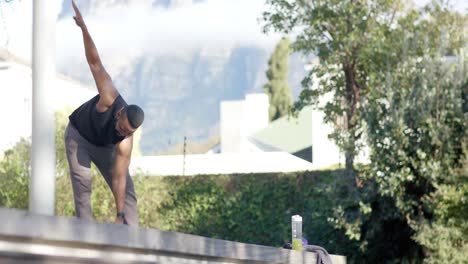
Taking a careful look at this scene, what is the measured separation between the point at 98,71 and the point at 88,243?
7.79 ft

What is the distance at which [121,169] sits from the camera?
5902 millimetres

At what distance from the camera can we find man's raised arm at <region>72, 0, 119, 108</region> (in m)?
5.66

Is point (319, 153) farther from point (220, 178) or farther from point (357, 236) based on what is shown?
point (357, 236)

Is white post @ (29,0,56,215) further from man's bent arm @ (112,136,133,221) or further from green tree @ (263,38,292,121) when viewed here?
green tree @ (263,38,292,121)

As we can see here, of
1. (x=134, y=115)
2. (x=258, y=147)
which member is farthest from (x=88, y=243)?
(x=258, y=147)

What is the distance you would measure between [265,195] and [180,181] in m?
2.12

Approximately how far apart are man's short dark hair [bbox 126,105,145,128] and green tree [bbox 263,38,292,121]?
186ft

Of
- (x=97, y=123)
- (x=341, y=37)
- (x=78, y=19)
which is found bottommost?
(x=97, y=123)

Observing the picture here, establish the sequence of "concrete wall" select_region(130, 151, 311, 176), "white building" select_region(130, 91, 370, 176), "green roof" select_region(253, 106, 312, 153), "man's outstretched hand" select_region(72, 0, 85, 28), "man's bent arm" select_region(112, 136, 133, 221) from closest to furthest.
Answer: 1. "man's outstretched hand" select_region(72, 0, 85, 28)
2. "man's bent arm" select_region(112, 136, 133, 221)
3. "concrete wall" select_region(130, 151, 311, 176)
4. "white building" select_region(130, 91, 370, 176)
5. "green roof" select_region(253, 106, 312, 153)

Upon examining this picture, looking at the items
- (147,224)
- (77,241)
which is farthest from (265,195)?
(77,241)

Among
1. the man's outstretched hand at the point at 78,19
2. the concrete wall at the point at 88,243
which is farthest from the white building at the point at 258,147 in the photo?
the concrete wall at the point at 88,243

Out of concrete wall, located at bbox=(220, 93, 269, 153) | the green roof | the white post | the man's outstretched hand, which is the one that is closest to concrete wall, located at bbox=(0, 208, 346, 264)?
the white post

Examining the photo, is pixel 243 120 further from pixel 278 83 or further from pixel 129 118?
pixel 129 118

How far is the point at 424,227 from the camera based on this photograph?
49.6 ft
